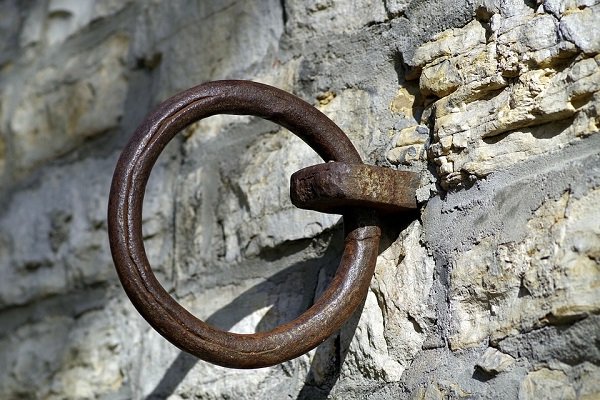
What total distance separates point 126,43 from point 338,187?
2.12 feet

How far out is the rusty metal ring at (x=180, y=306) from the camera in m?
0.76

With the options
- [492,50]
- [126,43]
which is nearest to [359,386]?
[492,50]

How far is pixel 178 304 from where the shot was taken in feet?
2.53

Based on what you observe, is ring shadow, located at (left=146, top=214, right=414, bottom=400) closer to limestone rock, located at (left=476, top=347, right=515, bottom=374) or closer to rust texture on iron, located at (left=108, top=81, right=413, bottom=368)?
rust texture on iron, located at (left=108, top=81, right=413, bottom=368)

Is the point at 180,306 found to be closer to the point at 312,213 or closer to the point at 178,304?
the point at 178,304

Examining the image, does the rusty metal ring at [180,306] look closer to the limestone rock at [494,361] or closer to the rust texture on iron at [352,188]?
the rust texture on iron at [352,188]

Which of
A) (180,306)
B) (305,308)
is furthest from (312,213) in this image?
(180,306)

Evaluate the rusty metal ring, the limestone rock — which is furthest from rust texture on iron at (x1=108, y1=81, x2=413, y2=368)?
the limestone rock

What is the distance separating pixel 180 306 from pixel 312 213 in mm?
219

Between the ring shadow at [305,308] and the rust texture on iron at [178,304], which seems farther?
the ring shadow at [305,308]

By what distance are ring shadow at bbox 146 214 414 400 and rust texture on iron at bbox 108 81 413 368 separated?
2.4 inches

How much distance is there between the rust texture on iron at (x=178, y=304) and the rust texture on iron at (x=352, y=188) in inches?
0.4

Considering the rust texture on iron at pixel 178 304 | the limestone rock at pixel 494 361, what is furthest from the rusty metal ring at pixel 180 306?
the limestone rock at pixel 494 361

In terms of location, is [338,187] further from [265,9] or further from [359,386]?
[265,9]
